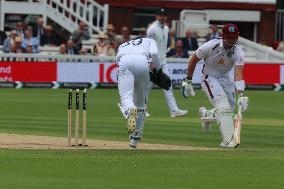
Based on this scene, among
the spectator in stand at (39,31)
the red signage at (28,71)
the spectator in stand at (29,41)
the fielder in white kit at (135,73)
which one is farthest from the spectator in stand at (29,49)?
the fielder in white kit at (135,73)

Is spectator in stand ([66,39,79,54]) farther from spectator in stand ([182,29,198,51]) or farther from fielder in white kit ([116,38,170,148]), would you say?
fielder in white kit ([116,38,170,148])

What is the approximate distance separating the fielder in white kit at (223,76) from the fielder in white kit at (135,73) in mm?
1194

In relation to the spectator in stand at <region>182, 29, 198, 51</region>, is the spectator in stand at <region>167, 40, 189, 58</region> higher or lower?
lower

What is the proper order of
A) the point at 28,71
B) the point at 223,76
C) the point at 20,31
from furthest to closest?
the point at 20,31
the point at 28,71
the point at 223,76

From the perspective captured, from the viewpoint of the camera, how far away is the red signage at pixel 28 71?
31.8m

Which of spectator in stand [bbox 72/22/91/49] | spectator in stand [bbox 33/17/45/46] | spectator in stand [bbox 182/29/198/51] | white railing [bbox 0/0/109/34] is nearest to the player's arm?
spectator in stand [bbox 72/22/91/49]

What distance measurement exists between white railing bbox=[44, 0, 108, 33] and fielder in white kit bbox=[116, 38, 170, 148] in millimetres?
24664

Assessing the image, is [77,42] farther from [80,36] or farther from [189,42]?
[189,42]

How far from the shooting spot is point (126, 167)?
13180 mm

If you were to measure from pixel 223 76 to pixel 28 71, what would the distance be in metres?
15.3

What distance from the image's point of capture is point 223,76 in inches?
684

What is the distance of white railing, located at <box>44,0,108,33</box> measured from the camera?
4069cm

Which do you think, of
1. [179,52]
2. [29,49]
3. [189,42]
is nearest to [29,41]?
[29,49]

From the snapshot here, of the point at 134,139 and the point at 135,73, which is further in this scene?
the point at 134,139
